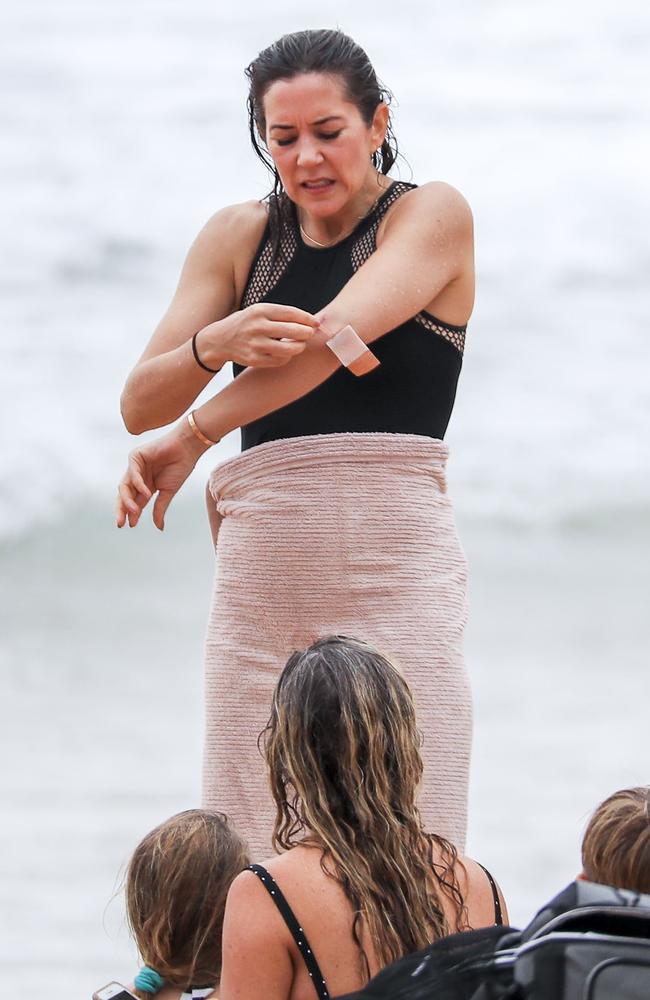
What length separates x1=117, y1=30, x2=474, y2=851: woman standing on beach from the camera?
7.07ft

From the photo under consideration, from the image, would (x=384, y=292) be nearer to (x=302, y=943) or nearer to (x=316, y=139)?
(x=316, y=139)

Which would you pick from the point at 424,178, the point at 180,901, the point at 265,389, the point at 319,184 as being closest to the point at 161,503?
the point at 265,389

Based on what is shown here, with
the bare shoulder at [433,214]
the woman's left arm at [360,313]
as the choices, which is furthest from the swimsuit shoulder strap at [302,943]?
the bare shoulder at [433,214]

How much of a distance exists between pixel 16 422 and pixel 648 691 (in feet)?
12.8

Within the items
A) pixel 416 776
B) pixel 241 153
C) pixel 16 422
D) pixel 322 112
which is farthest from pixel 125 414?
pixel 241 153

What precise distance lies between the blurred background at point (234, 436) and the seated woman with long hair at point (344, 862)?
77.7 inches

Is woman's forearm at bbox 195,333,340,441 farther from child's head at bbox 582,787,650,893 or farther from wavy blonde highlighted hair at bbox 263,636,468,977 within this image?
child's head at bbox 582,787,650,893

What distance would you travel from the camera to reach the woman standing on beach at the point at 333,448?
7.07 feet

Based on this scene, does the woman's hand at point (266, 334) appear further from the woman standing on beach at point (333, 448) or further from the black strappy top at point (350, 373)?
the black strappy top at point (350, 373)

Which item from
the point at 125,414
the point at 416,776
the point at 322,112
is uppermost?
the point at 322,112

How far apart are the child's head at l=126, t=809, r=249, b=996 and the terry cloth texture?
0.91 feet

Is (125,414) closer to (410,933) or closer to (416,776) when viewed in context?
(416,776)

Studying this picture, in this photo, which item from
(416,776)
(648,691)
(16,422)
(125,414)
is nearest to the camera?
(416,776)

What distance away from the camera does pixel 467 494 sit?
8.23m
